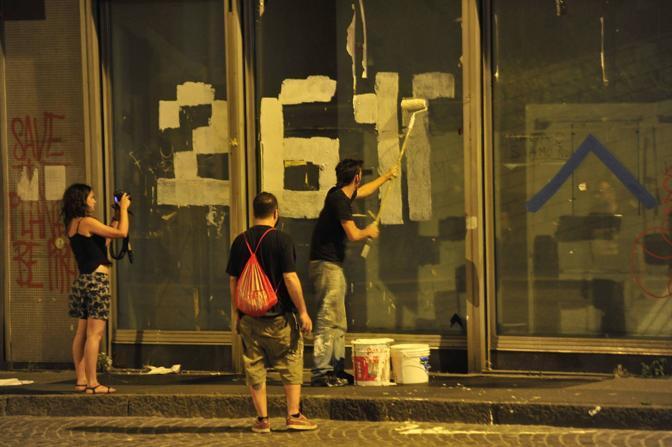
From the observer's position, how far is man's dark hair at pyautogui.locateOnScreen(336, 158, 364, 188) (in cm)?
995

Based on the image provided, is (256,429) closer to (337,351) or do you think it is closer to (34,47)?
(337,351)

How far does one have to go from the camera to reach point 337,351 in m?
10.0

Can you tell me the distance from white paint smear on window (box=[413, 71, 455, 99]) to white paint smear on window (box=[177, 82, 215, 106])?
1.81 meters

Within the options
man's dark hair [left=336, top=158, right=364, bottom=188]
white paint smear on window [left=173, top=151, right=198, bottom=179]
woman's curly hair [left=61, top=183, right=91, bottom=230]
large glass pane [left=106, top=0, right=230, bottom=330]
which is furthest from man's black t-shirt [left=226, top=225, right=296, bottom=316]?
white paint smear on window [left=173, top=151, right=198, bottom=179]

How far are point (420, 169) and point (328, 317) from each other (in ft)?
5.17

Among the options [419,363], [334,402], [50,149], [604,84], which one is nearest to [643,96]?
[604,84]

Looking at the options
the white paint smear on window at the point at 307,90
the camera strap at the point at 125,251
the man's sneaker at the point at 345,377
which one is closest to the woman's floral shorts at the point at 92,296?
the camera strap at the point at 125,251

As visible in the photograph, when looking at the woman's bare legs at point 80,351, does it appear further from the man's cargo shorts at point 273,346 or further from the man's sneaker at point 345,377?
the man's sneaker at point 345,377

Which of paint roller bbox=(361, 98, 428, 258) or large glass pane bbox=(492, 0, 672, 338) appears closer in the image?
large glass pane bbox=(492, 0, 672, 338)

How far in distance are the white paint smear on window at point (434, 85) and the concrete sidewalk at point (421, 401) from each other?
7.64 ft

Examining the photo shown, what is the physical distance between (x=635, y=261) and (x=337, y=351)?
247cm

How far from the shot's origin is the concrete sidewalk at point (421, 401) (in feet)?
28.9

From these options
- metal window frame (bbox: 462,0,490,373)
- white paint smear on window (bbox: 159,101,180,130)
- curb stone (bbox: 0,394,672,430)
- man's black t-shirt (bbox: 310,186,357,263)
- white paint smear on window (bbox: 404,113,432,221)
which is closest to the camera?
curb stone (bbox: 0,394,672,430)

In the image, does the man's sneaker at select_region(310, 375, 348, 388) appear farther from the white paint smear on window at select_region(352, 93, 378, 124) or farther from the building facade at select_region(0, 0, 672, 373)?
the white paint smear on window at select_region(352, 93, 378, 124)
